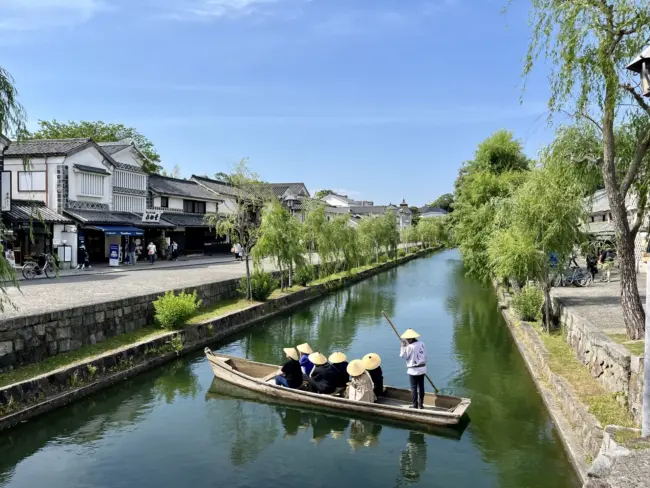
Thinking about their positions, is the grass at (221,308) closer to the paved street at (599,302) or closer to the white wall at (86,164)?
the paved street at (599,302)

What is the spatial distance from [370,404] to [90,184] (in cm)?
2592

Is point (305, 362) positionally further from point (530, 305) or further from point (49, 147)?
point (49, 147)

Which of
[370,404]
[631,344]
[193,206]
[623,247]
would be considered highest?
[193,206]

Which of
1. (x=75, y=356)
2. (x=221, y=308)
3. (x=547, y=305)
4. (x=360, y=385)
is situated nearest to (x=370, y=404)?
(x=360, y=385)

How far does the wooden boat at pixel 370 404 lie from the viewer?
941cm

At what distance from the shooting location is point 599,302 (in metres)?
16.7

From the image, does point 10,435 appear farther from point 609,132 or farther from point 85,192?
point 85,192

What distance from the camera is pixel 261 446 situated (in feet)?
30.0

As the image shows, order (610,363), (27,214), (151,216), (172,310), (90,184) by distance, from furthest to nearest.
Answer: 1. (151,216)
2. (90,184)
3. (27,214)
4. (172,310)
5. (610,363)

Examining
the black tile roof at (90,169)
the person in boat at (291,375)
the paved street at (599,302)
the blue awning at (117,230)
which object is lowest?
the person in boat at (291,375)

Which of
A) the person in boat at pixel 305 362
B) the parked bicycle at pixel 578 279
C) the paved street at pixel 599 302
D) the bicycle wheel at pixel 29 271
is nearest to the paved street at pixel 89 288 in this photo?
the bicycle wheel at pixel 29 271

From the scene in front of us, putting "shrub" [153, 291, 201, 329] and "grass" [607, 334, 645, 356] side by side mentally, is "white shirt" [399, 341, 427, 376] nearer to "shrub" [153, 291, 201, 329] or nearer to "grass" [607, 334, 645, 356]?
"grass" [607, 334, 645, 356]

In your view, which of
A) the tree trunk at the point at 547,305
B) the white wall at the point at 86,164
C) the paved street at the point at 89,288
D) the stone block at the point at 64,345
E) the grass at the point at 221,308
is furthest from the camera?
the white wall at the point at 86,164

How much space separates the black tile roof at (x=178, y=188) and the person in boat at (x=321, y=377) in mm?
29546
